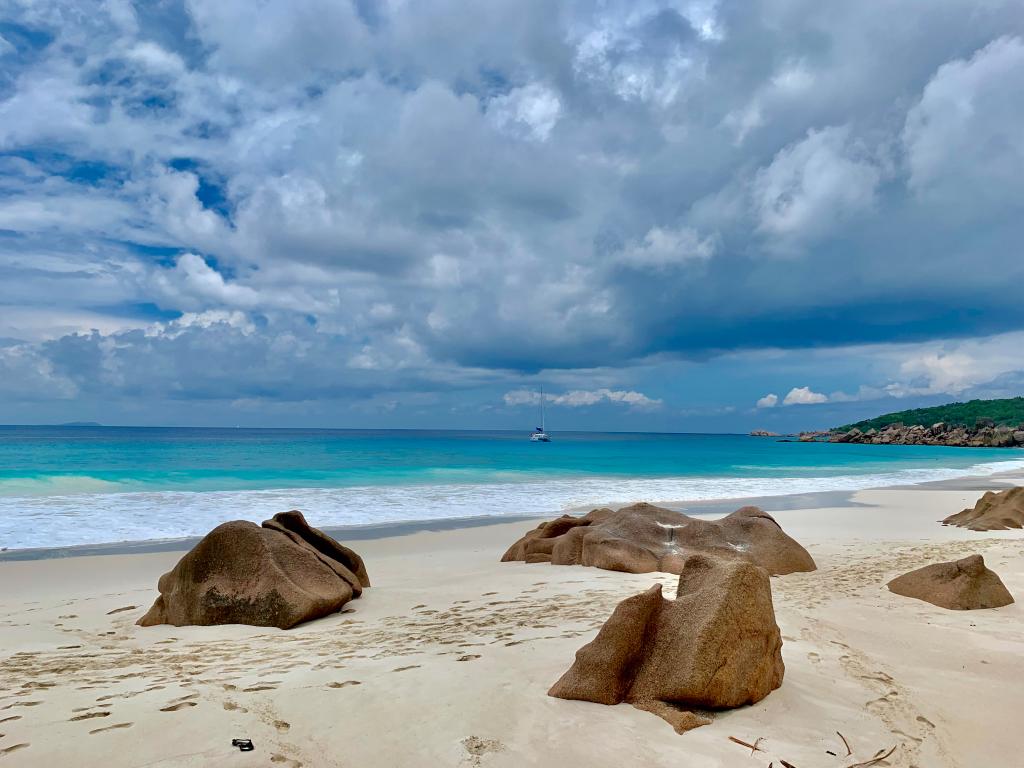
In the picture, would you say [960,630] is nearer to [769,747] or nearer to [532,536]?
[769,747]

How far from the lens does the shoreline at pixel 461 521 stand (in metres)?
11.8

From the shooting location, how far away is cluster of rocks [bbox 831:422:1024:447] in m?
77.8

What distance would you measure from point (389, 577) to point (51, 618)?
12.6 ft

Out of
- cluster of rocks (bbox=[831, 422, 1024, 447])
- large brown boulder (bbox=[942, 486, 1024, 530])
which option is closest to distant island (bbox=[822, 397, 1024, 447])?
cluster of rocks (bbox=[831, 422, 1024, 447])

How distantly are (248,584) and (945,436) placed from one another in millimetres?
103566

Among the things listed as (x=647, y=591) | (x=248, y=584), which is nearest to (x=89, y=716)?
(x=248, y=584)

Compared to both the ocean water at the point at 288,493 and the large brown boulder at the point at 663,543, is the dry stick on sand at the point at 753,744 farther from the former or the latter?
the ocean water at the point at 288,493

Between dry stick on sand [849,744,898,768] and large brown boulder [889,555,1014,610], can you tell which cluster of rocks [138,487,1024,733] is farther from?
dry stick on sand [849,744,898,768]

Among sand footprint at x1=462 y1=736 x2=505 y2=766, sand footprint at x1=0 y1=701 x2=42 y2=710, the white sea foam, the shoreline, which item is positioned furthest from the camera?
the white sea foam

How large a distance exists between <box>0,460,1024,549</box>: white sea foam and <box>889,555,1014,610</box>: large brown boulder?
1222 centimetres

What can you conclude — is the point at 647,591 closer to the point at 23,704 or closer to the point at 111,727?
the point at 111,727

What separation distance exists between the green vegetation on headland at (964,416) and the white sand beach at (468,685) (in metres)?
102

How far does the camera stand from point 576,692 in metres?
3.67

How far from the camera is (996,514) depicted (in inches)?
540
